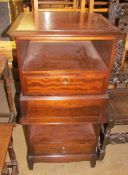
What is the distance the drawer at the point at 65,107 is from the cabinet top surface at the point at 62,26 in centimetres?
41

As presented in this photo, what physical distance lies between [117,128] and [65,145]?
0.83m

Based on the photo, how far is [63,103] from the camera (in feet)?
4.35

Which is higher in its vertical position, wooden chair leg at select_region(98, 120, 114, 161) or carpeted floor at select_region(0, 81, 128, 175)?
wooden chair leg at select_region(98, 120, 114, 161)

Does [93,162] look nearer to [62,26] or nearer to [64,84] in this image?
[64,84]

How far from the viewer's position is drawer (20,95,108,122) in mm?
1304

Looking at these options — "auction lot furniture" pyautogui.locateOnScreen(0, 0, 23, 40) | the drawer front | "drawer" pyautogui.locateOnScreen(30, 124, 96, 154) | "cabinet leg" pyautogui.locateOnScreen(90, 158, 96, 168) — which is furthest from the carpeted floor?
"auction lot furniture" pyautogui.locateOnScreen(0, 0, 23, 40)

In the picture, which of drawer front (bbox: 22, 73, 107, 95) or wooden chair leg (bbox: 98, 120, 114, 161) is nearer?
drawer front (bbox: 22, 73, 107, 95)

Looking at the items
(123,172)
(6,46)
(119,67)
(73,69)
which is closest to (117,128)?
(123,172)

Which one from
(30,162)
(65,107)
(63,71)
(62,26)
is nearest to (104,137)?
(65,107)

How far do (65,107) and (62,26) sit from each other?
0.51 meters

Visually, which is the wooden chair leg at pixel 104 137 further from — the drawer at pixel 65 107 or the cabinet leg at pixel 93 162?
the drawer at pixel 65 107

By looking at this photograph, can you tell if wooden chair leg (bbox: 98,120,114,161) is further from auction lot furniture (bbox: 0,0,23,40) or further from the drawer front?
auction lot furniture (bbox: 0,0,23,40)

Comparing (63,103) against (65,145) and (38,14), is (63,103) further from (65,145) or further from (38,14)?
(38,14)

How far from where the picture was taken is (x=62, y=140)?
156 centimetres
